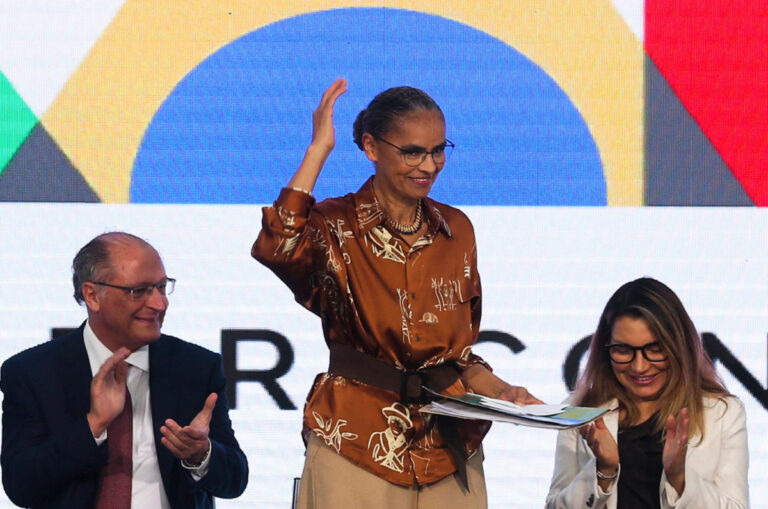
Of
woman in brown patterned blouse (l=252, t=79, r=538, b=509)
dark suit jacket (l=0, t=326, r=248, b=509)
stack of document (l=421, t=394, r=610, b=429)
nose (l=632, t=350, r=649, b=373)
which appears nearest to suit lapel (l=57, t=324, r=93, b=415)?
dark suit jacket (l=0, t=326, r=248, b=509)

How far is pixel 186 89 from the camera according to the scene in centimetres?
335

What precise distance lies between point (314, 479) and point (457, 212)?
0.63 metres

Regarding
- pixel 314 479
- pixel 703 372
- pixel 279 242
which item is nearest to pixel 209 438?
pixel 314 479

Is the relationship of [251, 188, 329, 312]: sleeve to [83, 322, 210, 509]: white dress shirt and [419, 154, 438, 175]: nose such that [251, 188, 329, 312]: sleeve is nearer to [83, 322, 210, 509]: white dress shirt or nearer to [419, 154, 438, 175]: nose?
[419, 154, 438, 175]: nose

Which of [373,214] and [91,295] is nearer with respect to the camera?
[373,214]

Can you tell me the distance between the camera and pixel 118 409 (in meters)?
2.37

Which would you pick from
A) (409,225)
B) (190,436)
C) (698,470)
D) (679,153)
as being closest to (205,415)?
(190,436)

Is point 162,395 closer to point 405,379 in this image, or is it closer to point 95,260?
point 95,260

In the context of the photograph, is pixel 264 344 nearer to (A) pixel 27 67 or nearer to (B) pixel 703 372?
(A) pixel 27 67

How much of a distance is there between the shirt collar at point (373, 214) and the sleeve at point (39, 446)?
2.40 ft

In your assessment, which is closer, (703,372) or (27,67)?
(703,372)

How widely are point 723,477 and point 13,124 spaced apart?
222 centimetres

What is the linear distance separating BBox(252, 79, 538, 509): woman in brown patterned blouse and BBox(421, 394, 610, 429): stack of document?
0.09 meters

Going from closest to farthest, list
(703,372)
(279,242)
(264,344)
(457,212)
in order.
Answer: (279,242) → (457,212) → (703,372) → (264,344)
